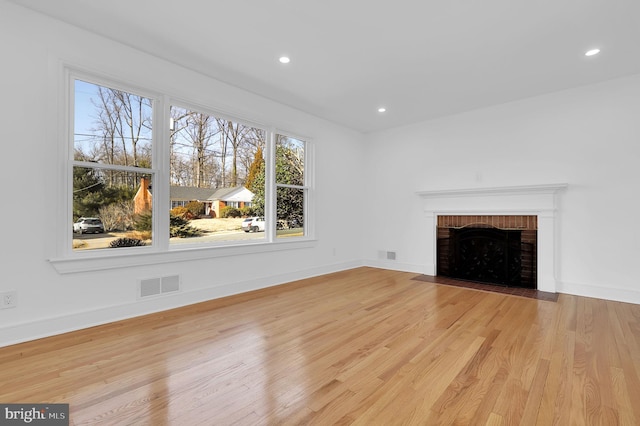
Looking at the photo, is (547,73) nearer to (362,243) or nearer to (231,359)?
(362,243)

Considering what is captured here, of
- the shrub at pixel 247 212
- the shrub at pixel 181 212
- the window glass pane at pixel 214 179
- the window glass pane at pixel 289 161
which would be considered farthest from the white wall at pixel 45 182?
the window glass pane at pixel 289 161

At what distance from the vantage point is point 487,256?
4.82 meters

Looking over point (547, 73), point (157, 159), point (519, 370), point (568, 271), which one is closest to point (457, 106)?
point (547, 73)

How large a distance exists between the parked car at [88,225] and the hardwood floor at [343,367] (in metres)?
0.94

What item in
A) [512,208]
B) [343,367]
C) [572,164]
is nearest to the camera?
[343,367]

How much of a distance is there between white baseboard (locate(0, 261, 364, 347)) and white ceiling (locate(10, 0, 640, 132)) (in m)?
2.66

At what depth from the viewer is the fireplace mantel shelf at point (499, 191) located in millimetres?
4191

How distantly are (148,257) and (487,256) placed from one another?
15.6ft

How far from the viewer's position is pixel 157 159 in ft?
11.2

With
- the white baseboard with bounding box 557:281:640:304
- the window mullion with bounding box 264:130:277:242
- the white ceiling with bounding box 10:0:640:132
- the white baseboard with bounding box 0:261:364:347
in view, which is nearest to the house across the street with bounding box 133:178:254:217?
the window mullion with bounding box 264:130:277:242

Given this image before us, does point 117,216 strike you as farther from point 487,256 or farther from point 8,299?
point 487,256

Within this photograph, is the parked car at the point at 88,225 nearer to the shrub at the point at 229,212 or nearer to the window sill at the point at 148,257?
the window sill at the point at 148,257

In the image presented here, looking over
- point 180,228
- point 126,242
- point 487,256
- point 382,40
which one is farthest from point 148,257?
point 487,256

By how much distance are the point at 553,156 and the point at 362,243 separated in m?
3.45
